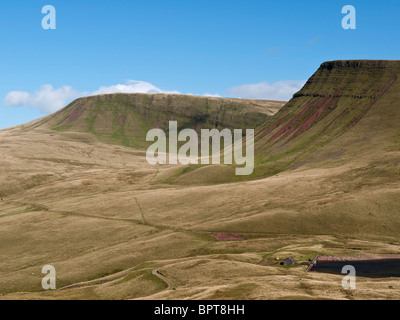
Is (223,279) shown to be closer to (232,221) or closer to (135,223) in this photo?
(232,221)

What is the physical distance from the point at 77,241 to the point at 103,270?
29594 mm

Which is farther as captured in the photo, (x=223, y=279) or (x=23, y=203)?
(x=23, y=203)

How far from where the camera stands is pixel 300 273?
8825 centimetres

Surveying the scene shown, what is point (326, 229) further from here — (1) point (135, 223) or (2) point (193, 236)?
(1) point (135, 223)

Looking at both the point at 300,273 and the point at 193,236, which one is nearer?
the point at 300,273

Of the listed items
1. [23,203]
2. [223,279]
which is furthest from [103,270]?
[23,203]

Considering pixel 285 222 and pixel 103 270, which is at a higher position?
pixel 285 222

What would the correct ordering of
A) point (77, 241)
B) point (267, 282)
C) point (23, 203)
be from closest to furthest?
point (267, 282), point (77, 241), point (23, 203)

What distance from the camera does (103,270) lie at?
10919 centimetres
